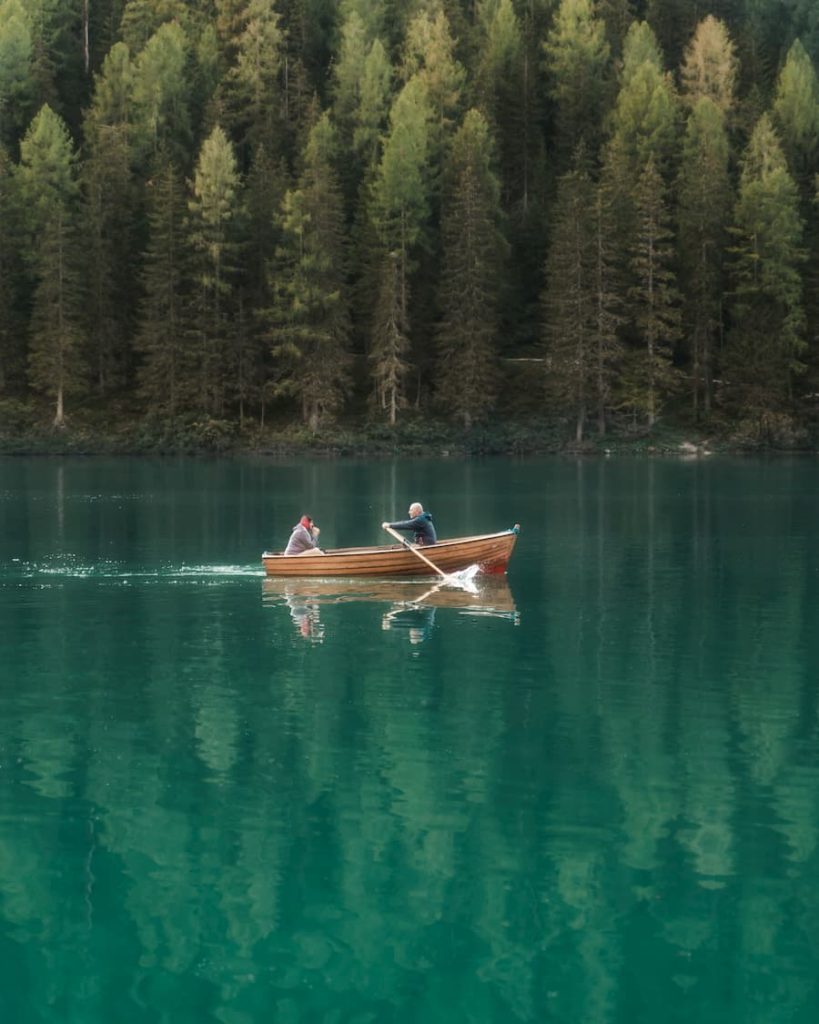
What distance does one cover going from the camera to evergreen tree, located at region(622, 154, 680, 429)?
328ft

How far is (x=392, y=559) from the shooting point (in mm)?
37688

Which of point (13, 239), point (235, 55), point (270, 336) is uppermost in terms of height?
point (235, 55)


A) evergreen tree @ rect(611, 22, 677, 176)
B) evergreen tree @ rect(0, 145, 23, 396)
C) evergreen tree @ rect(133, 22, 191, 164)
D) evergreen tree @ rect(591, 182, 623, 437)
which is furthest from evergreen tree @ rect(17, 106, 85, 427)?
evergreen tree @ rect(611, 22, 677, 176)

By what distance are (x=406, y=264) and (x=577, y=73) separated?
98.8 ft

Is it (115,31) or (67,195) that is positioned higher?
(115,31)

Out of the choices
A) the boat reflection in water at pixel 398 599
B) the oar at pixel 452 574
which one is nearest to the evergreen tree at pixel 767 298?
the oar at pixel 452 574

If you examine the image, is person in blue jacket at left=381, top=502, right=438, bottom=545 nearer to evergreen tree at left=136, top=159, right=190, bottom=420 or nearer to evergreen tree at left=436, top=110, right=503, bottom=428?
evergreen tree at left=436, top=110, right=503, bottom=428

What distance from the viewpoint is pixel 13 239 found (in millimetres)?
108188

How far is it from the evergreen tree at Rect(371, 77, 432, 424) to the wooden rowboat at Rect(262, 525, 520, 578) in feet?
209

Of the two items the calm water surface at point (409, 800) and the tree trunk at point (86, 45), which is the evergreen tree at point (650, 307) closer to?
the tree trunk at point (86, 45)

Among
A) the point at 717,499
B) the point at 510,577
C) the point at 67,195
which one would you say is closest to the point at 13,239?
the point at 67,195

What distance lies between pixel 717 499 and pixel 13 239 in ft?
208

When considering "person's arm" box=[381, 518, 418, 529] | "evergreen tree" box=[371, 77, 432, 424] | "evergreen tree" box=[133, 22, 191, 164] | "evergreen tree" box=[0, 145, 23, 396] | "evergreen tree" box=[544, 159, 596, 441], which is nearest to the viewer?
"person's arm" box=[381, 518, 418, 529]

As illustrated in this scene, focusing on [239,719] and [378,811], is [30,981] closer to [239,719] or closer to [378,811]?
[378,811]
